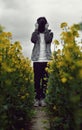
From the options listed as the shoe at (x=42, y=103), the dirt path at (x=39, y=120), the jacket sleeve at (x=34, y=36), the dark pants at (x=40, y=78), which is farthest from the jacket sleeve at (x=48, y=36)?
the dirt path at (x=39, y=120)

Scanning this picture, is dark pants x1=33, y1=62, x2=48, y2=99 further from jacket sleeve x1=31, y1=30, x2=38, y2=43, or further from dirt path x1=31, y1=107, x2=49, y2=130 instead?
dirt path x1=31, y1=107, x2=49, y2=130

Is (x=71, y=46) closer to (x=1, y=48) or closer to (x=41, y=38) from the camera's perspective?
(x=1, y=48)

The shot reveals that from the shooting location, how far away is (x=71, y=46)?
4.96 meters

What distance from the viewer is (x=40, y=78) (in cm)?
1175

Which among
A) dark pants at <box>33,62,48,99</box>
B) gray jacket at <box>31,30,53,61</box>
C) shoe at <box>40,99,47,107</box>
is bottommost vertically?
shoe at <box>40,99,47,107</box>

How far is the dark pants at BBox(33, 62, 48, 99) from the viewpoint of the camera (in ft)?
37.6

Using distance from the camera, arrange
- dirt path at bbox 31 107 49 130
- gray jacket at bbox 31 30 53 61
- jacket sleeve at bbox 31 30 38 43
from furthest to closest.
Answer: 1. jacket sleeve at bbox 31 30 38 43
2. gray jacket at bbox 31 30 53 61
3. dirt path at bbox 31 107 49 130

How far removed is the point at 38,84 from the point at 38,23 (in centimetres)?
155

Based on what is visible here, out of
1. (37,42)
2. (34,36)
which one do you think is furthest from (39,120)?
(34,36)

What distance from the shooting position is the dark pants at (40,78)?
1145 centimetres

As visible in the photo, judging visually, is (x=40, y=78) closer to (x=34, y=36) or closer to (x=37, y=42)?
(x=37, y=42)

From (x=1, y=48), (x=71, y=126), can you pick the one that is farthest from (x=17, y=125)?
(x=71, y=126)

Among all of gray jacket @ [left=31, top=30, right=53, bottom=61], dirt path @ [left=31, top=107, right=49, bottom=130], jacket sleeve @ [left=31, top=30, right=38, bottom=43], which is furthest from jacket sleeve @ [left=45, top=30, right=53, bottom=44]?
dirt path @ [left=31, top=107, right=49, bottom=130]

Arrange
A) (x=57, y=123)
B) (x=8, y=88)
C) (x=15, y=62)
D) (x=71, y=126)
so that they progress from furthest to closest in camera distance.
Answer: (x=15, y=62) < (x=57, y=123) < (x=71, y=126) < (x=8, y=88)
